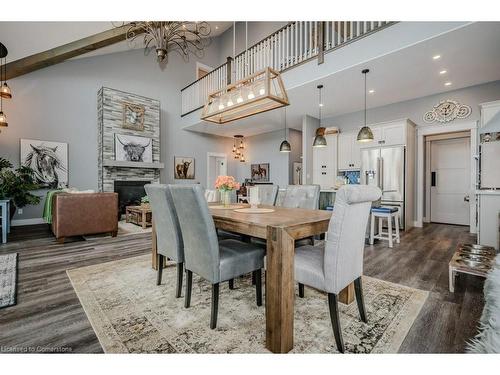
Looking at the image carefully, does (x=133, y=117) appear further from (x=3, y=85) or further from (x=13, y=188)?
(x=13, y=188)

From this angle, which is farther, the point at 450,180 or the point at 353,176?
the point at 353,176

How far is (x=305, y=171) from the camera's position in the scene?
21.0ft

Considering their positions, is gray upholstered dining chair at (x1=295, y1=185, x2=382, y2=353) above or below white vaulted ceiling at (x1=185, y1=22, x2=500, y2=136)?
below

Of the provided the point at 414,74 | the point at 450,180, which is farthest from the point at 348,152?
the point at 450,180

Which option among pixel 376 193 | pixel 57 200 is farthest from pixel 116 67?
pixel 376 193

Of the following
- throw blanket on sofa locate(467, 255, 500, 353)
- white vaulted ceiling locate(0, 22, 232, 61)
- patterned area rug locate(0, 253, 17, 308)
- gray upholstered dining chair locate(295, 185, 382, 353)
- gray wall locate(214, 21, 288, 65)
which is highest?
gray wall locate(214, 21, 288, 65)

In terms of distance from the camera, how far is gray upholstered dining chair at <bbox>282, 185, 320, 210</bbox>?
9.13 feet

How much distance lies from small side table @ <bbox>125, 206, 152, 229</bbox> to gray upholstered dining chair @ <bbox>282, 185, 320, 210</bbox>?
10.7 feet

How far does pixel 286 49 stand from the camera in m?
4.77

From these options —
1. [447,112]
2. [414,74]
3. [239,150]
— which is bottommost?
[239,150]

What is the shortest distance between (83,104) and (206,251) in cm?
645

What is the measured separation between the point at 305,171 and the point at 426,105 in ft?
9.54

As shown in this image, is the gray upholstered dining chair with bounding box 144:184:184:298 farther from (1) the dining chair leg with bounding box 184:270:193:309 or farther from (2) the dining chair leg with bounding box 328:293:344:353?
(2) the dining chair leg with bounding box 328:293:344:353

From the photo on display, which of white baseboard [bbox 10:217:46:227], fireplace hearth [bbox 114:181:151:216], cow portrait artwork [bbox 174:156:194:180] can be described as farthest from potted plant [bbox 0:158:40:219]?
cow portrait artwork [bbox 174:156:194:180]
